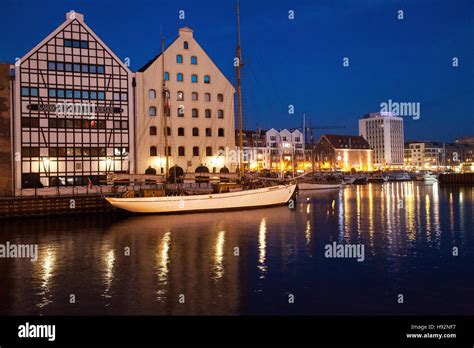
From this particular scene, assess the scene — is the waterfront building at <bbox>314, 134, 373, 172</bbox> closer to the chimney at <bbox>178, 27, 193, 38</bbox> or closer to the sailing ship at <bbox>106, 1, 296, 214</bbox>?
the chimney at <bbox>178, 27, 193, 38</bbox>

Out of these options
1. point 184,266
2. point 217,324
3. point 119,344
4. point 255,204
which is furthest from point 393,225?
point 119,344

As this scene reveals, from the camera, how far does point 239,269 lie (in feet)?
69.3

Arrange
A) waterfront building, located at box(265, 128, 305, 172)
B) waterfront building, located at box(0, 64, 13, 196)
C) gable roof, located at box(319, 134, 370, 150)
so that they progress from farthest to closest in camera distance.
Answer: gable roof, located at box(319, 134, 370, 150) < waterfront building, located at box(265, 128, 305, 172) < waterfront building, located at box(0, 64, 13, 196)

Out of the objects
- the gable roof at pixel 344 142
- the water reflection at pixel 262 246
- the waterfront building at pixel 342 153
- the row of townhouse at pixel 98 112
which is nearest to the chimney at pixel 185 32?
the row of townhouse at pixel 98 112

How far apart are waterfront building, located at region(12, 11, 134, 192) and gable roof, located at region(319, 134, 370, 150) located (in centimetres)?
12343

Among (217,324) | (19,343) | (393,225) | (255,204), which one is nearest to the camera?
(19,343)

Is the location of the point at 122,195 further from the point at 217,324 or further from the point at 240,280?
the point at 217,324

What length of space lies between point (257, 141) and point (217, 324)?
114 meters

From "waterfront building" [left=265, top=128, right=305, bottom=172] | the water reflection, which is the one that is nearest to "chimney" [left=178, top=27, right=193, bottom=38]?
the water reflection

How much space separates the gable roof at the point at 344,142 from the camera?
561ft

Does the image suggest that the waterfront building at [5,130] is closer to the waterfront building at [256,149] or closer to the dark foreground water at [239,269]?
the dark foreground water at [239,269]

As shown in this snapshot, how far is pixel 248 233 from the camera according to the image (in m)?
32.0

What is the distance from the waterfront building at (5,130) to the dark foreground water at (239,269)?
15298mm

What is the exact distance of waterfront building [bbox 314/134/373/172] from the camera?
168 m
